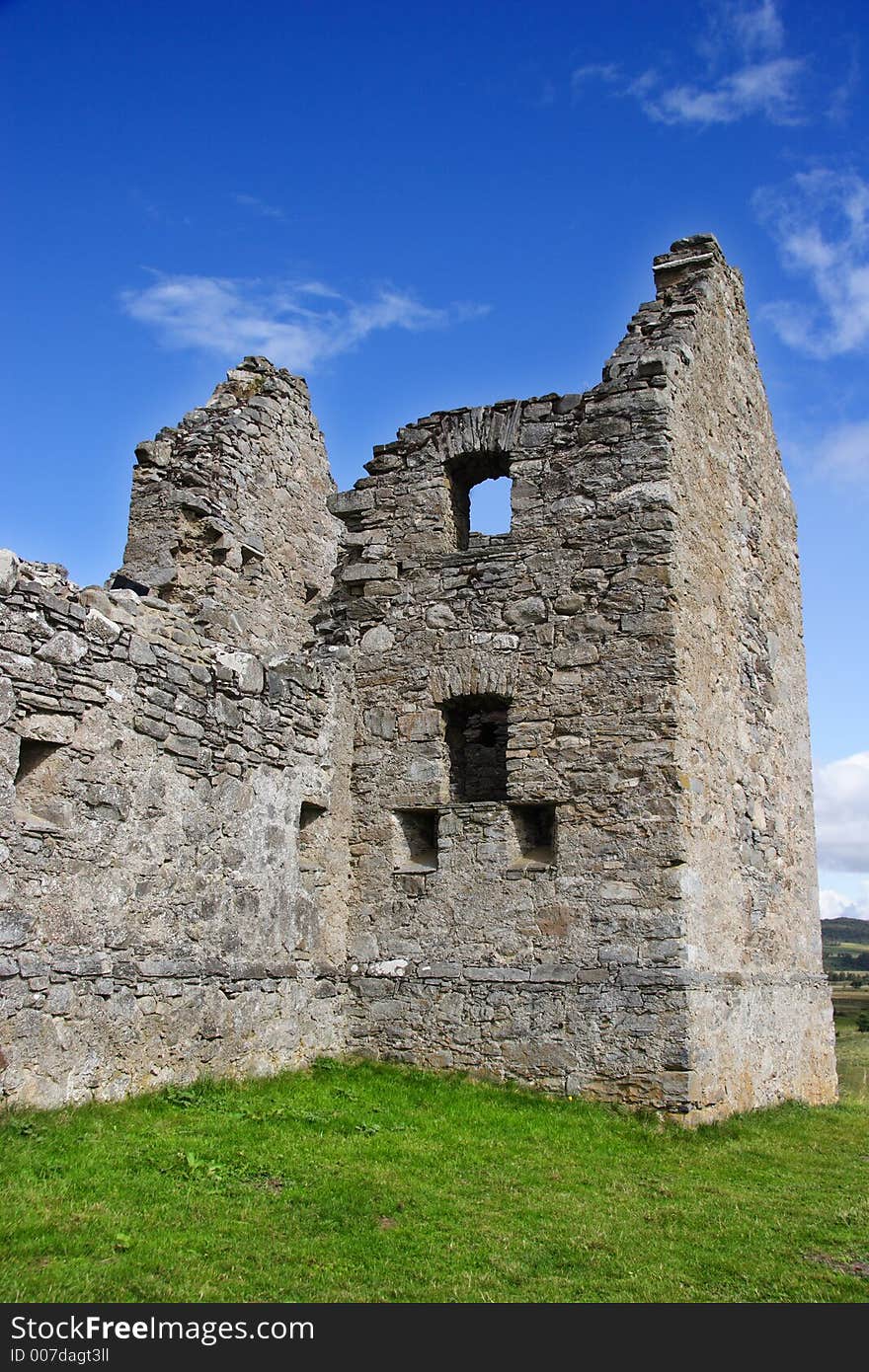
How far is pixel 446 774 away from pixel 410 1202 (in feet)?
Answer: 15.1

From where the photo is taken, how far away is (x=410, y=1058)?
31.8 feet

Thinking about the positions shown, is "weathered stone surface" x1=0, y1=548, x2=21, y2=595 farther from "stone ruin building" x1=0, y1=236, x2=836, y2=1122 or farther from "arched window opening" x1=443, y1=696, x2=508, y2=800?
"arched window opening" x1=443, y1=696, x2=508, y2=800

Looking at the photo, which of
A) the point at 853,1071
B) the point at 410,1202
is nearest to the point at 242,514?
the point at 410,1202

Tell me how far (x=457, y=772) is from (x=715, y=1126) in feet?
12.4

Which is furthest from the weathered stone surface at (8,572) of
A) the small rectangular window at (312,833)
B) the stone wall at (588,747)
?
the stone wall at (588,747)

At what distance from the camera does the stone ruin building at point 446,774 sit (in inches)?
299

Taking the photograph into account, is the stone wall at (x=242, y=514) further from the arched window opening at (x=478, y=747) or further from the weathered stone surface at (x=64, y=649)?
the weathered stone surface at (x=64, y=649)

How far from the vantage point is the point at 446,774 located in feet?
34.0

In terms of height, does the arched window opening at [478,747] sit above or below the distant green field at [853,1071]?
above

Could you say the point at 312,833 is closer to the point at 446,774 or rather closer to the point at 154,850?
the point at 446,774

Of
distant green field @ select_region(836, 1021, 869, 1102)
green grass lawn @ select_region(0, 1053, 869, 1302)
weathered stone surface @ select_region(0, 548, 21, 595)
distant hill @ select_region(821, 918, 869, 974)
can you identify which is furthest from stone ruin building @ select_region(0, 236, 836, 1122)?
distant hill @ select_region(821, 918, 869, 974)

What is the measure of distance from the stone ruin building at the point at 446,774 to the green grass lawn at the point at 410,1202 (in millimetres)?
550

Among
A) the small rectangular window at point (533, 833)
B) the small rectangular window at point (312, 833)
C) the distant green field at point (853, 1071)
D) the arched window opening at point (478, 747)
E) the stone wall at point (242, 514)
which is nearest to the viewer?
the small rectangular window at point (533, 833)
